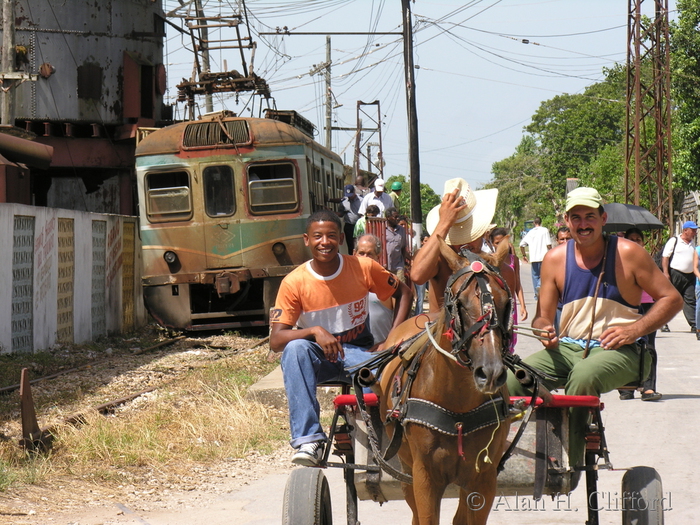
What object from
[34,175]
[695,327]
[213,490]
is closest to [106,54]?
[34,175]

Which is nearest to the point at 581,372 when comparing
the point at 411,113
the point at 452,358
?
the point at 452,358

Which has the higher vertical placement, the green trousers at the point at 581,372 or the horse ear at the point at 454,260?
the horse ear at the point at 454,260

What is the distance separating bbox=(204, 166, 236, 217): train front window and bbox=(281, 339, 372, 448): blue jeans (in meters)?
12.1

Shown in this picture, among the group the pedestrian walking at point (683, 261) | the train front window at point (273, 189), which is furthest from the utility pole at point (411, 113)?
the pedestrian walking at point (683, 261)

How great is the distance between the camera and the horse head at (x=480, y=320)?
374 cm

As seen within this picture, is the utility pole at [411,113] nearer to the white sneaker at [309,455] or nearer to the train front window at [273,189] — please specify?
the train front window at [273,189]

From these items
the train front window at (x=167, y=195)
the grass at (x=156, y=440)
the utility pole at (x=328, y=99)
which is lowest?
the grass at (x=156, y=440)

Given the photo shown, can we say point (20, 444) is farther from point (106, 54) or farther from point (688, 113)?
point (688, 113)

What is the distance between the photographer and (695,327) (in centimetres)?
1692

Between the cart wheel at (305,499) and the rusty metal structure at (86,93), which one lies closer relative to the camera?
the cart wheel at (305,499)

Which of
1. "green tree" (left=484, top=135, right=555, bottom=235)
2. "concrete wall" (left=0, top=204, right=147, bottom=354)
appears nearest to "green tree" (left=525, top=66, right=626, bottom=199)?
"green tree" (left=484, top=135, right=555, bottom=235)

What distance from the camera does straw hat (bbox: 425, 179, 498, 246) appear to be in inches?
205

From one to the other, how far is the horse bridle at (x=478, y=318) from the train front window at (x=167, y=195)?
1369 cm

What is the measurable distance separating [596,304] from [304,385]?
1.64 metres
